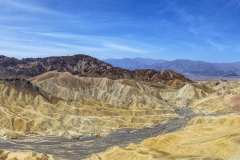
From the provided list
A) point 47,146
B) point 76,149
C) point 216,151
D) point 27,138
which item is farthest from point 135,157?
point 27,138

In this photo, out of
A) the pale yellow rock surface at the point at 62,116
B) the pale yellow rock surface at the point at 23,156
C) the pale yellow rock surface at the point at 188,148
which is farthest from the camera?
the pale yellow rock surface at the point at 62,116

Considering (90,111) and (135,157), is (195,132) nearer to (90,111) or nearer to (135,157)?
(135,157)

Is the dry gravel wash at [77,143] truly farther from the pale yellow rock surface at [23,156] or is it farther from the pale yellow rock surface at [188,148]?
the pale yellow rock surface at [188,148]

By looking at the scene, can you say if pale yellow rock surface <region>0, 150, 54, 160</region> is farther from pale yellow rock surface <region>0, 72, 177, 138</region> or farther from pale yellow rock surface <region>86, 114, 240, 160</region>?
pale yellow rock surface <region>0, 72, 177, 138</region>

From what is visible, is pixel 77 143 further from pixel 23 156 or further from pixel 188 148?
pixel 188 148

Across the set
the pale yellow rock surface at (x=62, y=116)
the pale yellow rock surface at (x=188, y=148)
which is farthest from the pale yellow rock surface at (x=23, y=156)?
the pale yellow rock surface at (x=62, y=116)

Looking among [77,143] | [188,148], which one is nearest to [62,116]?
[77,143]
